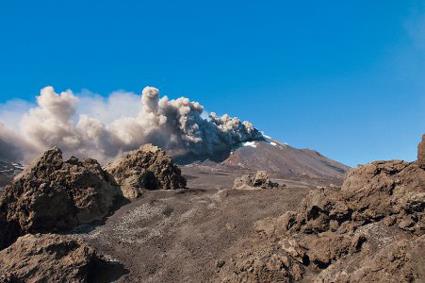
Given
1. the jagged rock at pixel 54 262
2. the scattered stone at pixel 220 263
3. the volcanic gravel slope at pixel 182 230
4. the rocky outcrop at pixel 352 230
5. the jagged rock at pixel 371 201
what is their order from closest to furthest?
1. the rocky outcrop at pixel 352 230
2. the jagged rock at pixel 371 201
3. the scattered stone at pixel 220 263
4. the jagged rock at pixel 54 262
5. the volcanic gravel slope at pixel 182 230

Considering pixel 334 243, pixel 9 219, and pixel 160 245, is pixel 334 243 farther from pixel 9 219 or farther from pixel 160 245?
pixel 9 219

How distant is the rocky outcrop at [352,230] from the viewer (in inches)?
836

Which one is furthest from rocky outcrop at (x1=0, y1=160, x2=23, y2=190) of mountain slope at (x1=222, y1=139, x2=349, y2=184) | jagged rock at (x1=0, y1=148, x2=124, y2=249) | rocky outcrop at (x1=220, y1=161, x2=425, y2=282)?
rocky outcrop at (x1=220, y1=161, x2=425, y2=282)

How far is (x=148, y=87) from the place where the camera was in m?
159

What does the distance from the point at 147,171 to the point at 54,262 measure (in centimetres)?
2695

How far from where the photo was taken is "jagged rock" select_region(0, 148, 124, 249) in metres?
43.4

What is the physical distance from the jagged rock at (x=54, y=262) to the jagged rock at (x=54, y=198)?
1003cm

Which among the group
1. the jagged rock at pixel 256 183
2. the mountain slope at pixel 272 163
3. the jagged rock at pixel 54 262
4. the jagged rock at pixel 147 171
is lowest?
the jagged rock at pixel 54 262

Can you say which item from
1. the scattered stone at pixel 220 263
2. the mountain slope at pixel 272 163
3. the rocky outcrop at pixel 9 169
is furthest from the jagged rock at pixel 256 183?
the mountain slope at pixel 272 163

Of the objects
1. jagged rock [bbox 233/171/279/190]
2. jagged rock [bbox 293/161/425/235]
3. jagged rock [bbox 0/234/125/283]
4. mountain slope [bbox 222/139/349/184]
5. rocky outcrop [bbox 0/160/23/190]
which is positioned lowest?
jagged rock [bbox 0/234/125/283]

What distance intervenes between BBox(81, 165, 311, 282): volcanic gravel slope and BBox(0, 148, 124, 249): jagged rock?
2.89 metres

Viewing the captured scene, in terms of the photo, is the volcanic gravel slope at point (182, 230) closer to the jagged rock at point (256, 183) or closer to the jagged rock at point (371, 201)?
the jagged rock at point (256, 183)

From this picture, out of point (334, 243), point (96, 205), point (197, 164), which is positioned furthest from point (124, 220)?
point (197, 164)

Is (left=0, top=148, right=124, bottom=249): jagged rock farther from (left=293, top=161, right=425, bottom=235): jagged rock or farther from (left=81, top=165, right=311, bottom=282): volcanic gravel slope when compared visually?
(left=293, top=161, right=425, bottom=235): jagged rock
